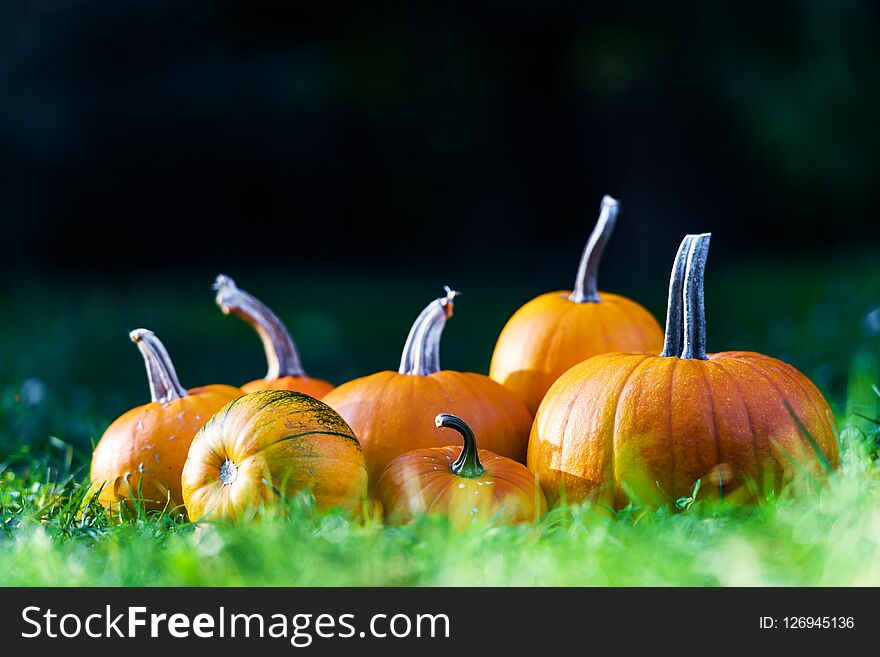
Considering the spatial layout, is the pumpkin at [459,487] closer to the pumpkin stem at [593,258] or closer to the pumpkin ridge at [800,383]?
the pumpkin ridge at [800,383]

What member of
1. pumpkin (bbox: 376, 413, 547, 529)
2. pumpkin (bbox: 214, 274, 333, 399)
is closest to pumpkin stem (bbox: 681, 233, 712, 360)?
pumpkin (bbox: 376, 413, 547, 529)

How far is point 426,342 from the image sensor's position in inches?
122

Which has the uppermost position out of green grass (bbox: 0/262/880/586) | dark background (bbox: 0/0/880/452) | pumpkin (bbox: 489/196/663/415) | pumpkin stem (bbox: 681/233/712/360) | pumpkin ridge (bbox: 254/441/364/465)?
dark background (bbox: 0/0/880/452)

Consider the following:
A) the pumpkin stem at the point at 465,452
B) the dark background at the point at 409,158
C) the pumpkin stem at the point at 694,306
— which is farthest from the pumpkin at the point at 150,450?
the dark background at the point at 409,158

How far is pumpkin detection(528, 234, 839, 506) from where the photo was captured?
2557mm

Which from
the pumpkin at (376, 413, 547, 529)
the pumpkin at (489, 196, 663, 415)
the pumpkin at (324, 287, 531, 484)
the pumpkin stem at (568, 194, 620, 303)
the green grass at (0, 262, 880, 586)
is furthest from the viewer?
the pumpkin stem at (568, 194, 620, 303)

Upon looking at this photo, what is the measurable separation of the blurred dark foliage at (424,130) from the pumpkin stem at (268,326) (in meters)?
7.22

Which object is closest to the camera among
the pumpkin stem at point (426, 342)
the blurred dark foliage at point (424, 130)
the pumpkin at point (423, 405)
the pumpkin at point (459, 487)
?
the pumpkin at point (459, 487)

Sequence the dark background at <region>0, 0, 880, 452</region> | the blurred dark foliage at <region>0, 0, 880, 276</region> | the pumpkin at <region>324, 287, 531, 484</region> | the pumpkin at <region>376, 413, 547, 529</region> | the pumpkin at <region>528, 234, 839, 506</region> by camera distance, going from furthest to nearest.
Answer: the blurred dark foliage at <region>0, 0, 880, 276</region>
the dark background at <region>0, 0, 880, 452</region>
the pumpkin at <region>324, 287, 531, 484</region>
the pumpkin at <region>528, 234, 839, 506</region>
the pumpkin at <region>376, 413, 547, 529</region>

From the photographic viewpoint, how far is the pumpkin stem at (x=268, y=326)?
351 centimetres

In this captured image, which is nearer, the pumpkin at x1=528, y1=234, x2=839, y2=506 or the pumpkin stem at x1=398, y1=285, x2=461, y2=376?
the pumpkin at x1=528, y1=234, x2=839, y2=506

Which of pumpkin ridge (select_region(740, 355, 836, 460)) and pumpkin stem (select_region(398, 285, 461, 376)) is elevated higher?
pumpkin stem (select_region(398, 285, 461, 376))

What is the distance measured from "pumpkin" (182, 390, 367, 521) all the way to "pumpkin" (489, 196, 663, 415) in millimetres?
864

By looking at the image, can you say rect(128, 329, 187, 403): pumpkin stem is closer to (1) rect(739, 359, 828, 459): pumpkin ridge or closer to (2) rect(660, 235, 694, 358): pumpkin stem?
(2) rect(660, 235, 694, 358): pumpkin stem
